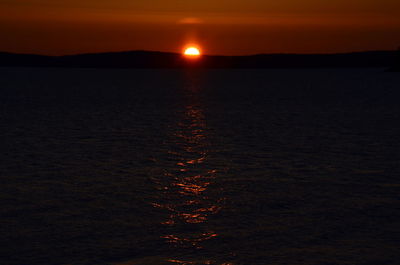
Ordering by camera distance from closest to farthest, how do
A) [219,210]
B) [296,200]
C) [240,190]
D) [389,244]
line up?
[389,244] < [219,210] < [296,200] < [240,190]

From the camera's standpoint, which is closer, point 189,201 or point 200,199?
point 189,201

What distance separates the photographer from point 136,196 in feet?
72.5

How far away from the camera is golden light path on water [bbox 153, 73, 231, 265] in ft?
53.8

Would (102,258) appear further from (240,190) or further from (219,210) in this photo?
(240,190)

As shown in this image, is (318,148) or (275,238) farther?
(318,148)

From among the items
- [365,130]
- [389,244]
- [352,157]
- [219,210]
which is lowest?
[389,244]

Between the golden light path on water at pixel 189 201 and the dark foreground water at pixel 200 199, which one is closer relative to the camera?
the dark foreground water at pixel 200 199

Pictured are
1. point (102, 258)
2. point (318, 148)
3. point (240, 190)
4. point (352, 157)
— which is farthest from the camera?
point (318, 148)

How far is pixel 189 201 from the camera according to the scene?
21.4 m

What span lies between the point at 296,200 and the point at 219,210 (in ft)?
10.5

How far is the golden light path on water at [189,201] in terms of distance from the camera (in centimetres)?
1639

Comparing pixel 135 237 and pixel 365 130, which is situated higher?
pixel 365 130

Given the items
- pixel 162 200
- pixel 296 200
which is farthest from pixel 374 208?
pixel 162 200

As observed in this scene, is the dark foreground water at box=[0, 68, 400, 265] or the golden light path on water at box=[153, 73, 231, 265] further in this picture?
the golden light path on water at box=[153, 73, 231, 265]
